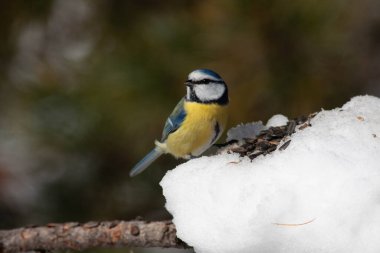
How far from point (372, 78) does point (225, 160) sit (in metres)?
1.02

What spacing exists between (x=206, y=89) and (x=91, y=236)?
543 millimetres

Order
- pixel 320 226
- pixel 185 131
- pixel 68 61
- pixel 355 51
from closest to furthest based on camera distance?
pixel 320 226 → pixel 185 131 → pixel 355 51 → pixel 68 61

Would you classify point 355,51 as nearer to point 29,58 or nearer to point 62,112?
point 62,112

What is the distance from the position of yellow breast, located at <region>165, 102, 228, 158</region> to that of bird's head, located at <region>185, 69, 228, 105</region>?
0.01 metres

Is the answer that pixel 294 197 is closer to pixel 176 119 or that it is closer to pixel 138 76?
pixel 176 119

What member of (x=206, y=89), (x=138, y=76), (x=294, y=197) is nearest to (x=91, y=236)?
(x=294, y=197)

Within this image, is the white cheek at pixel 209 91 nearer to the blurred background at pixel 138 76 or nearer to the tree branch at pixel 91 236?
the blurred background at pixel 138 76

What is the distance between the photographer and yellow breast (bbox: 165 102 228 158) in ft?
4.83

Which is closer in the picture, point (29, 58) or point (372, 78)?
point (372, 78)

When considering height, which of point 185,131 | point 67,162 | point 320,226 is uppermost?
point 67,162

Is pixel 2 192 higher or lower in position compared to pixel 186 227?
higher

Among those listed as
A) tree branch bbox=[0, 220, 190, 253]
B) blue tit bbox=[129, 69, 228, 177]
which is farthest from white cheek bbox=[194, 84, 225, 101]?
tree branch bbox=[0, 220, 190, 253]

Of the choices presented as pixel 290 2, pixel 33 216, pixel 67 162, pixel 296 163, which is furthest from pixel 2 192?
pixel 296 163

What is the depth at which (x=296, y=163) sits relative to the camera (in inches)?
32.9
